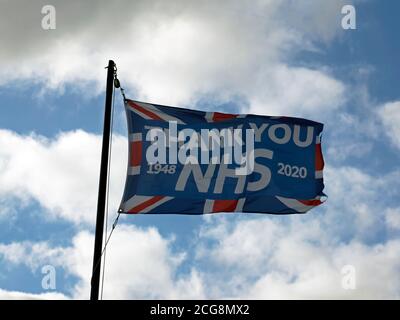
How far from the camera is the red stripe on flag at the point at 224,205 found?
643 inches

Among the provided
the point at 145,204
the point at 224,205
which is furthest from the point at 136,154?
the point at 224,205

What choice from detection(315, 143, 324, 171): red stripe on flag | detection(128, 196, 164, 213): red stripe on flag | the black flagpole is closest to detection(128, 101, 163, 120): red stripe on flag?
the black flagpole

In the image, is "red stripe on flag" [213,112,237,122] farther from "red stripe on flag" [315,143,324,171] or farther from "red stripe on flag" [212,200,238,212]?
"red stripe on flag" [315,143,324,171]

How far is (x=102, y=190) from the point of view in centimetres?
1480

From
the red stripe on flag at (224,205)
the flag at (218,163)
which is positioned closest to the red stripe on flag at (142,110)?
the flag at (218,163)

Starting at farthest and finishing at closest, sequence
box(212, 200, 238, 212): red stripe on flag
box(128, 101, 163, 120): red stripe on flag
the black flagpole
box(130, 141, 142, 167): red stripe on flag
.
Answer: box(128, 101, 163, 120): red stripe on flag < box(212, 200, 238, 212): red stripe on flag < box(130, 141, 142, 167): red stripe on flag < the black flagpole

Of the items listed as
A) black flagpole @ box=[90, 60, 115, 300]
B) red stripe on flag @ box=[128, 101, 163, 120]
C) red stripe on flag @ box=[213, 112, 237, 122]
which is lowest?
black flagpole @ box=[90, 60, 115, 300]

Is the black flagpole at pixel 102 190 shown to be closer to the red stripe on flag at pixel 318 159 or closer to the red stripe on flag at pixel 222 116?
the red stripe on flag at pixel 222 116

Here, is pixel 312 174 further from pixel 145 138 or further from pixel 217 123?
pixel 145 138

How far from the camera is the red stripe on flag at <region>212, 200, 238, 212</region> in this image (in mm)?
16344

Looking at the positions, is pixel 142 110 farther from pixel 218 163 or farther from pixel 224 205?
pixel 224 205

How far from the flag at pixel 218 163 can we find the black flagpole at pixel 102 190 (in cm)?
82

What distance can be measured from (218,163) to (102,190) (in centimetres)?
320
